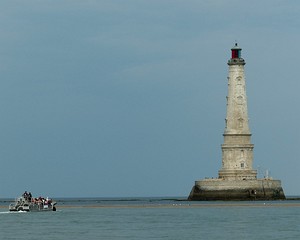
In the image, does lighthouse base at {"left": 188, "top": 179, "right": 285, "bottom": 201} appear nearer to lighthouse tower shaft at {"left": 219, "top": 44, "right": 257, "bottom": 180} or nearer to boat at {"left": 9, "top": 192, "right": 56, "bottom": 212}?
lighthouse tower shaft at {"left": 219, "top": 44, "right": 257, "bottom": 180}

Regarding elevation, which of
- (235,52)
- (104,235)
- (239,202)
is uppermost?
(235,52)

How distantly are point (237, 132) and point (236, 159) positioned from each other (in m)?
4.16

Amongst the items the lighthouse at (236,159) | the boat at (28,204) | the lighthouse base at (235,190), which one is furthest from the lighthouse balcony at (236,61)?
the boat at (28,204)

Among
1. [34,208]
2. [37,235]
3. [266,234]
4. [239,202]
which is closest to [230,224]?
[266,234]

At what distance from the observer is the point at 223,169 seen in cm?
15175

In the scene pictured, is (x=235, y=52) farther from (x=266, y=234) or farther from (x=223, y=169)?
(x=266, y=234)

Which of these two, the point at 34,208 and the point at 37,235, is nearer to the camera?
the point at 37,235

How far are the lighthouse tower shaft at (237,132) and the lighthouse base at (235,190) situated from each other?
934mm

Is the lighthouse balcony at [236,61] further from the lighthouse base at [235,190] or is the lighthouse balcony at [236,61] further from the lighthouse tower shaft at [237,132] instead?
the lighthouse base at [235,190]

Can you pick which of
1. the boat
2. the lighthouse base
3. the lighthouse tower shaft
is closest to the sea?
the boat

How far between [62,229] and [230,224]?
1389 cm

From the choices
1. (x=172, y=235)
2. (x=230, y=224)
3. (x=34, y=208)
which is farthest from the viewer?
(x=34, y=208)

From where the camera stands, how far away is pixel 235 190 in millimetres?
150375

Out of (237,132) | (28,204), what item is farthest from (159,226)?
(237,132)
